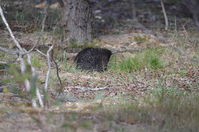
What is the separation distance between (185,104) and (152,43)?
4620 mm

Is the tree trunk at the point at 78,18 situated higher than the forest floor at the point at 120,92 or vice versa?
the tree trunk at the point at 78,18

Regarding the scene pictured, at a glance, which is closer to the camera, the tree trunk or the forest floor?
the forest floor

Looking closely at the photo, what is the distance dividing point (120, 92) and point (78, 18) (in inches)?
144

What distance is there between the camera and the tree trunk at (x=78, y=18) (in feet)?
30.6

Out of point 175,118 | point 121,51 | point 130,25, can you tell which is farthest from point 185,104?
point 130,25

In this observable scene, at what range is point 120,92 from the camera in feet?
19.7

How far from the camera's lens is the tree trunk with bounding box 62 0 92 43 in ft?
30.6

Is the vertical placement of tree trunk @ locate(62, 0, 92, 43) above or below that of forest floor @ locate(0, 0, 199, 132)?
above

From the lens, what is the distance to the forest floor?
4.36 m

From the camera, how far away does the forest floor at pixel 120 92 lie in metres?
4.36

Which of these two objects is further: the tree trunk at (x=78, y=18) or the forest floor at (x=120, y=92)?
the tree trunk at (x=78, y=18)

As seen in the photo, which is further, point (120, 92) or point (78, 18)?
point (78, 18)

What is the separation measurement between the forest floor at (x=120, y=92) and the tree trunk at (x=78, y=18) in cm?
29

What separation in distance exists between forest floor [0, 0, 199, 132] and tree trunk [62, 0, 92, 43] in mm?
286
